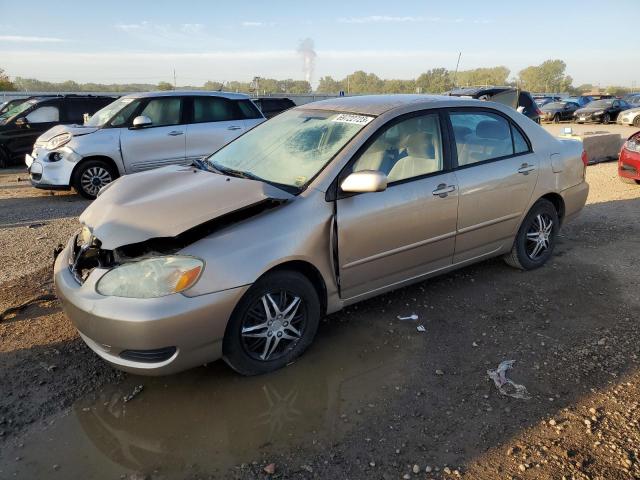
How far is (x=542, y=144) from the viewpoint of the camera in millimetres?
4652

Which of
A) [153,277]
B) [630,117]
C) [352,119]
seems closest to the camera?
[153,277]

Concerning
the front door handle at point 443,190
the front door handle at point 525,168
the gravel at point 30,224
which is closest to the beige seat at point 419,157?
the front door handle at point 443,190

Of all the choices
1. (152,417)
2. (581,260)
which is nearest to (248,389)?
(152,417)

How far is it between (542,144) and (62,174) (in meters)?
7.14

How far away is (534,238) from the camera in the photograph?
4773mm

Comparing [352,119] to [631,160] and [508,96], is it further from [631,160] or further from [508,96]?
[508,96]

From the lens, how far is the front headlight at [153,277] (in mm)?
2689

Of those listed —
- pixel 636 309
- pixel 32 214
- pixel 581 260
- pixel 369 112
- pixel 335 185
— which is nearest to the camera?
pixel 335 185

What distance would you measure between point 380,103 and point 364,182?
1.04 metres

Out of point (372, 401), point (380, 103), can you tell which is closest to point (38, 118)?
point (380, 103)

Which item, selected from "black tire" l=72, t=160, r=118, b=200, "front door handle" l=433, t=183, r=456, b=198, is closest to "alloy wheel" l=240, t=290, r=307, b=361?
"front door handle" l=433, t=183, r=456, b=198

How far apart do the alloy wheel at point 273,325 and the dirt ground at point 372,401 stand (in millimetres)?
167

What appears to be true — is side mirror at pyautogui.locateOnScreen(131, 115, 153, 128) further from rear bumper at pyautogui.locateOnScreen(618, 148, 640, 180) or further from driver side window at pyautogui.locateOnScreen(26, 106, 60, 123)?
rear bumper at pyautogui.locateOnScreen(618, 148, 640, 180)

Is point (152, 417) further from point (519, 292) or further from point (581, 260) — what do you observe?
point (581, 260)
